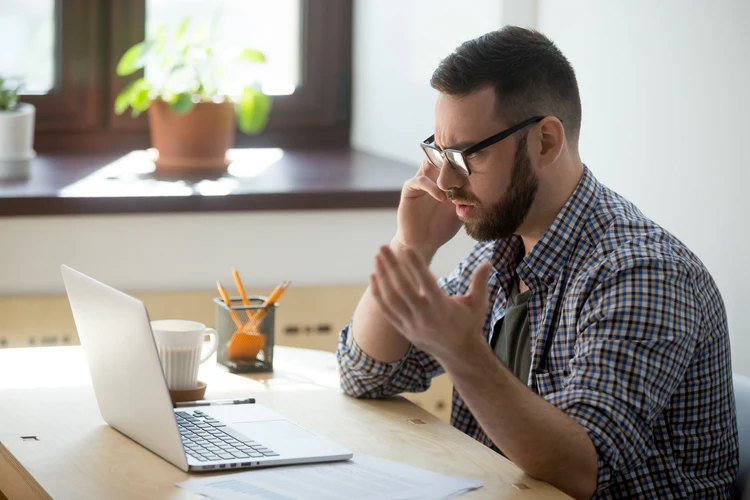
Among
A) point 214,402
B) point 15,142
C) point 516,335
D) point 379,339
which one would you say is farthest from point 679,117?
point 15,142

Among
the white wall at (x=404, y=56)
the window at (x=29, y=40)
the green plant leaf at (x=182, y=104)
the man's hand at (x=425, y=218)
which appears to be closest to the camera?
the man's hand at (x=425, y=218)

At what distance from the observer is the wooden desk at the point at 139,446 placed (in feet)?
4.11

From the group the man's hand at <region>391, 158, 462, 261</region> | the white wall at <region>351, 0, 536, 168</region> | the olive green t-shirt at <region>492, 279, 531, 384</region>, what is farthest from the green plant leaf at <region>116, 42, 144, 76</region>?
the olive green t-shirt at <region>492, 279, 531, 384</region>

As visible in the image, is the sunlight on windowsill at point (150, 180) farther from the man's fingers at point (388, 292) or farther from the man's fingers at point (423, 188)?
the man's fingers at point (388, 292)

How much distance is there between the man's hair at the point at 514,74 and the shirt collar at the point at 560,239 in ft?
0.30

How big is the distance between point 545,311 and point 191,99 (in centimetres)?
150

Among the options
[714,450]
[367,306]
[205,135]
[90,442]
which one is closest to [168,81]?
[205,135]

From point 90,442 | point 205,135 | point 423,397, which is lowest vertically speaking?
point 423,397

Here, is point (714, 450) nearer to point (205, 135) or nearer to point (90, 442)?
point (90, 442)

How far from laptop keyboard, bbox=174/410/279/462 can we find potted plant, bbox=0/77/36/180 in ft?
4.56

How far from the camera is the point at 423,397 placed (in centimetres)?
267

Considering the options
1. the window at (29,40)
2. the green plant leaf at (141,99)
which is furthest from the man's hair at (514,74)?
the window at (29,40)

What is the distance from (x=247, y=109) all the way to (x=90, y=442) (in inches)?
61.4

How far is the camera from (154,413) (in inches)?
51.4
